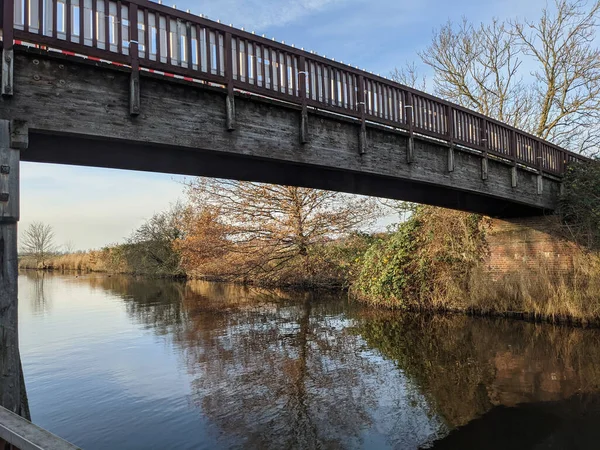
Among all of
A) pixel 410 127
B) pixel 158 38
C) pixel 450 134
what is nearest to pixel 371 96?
pixel 410 127

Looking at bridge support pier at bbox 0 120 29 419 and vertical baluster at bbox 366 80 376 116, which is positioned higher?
vertical baluster at bbox 366 80 376 116

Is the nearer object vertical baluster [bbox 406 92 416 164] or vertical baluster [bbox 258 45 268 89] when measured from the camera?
vertical baluster [bbox 258 45 268 89]

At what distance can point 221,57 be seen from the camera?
6.46m

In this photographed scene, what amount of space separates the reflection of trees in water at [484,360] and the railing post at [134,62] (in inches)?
223

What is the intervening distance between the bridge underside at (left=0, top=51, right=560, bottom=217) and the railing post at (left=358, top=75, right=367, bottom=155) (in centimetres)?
9

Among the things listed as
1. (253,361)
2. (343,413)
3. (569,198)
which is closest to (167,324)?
(253,361)

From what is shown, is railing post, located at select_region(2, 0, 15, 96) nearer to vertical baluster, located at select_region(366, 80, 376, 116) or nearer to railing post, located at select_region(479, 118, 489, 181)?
vertical baluster, located at select_region(366, 80, 376, 116)

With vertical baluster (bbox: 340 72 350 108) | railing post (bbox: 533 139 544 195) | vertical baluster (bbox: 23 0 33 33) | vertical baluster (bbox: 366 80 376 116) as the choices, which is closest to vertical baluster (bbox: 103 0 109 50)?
vertical baluster (bbox: 23 0 33 33)

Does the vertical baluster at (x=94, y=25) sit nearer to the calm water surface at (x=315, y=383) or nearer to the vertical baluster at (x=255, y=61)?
the vertical baluster at (x=255, y=61)

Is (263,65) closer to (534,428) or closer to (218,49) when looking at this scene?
(218,49)

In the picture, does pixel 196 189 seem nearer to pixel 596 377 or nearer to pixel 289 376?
pixel 289 376

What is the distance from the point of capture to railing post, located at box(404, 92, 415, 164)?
9039 millimetres

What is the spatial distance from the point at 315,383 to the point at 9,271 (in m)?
5.04

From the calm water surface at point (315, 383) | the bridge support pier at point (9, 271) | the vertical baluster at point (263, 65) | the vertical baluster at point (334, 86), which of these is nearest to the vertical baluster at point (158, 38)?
the vertical baluster at point (263, 65)
